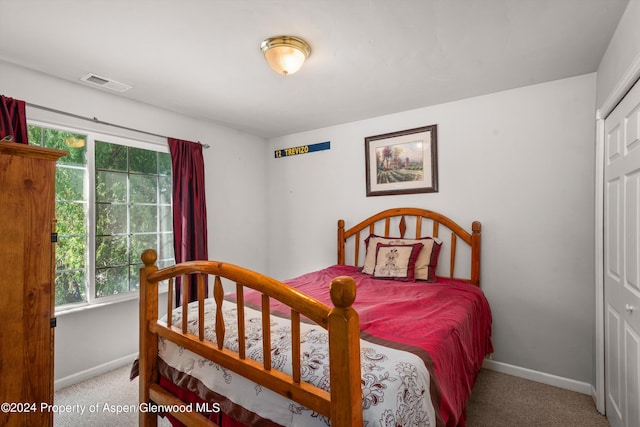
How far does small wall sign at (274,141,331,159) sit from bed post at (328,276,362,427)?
2931 millimetres

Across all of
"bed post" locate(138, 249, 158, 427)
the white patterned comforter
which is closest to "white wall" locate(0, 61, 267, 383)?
"bed post" locate(138, 249, 158, 427)

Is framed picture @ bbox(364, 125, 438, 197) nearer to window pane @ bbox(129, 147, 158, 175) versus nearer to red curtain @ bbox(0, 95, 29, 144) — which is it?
window pane @ bbox(129, 147, 158, 175)

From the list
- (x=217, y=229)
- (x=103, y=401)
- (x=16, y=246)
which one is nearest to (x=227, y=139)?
(x=217, y=229)

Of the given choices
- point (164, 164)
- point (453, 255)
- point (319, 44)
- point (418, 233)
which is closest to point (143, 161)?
point (164, 164)

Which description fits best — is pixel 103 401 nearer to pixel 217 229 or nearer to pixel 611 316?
pixel 217 229

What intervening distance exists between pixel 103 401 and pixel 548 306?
3.39m

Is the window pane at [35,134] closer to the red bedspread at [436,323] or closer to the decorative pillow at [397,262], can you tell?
the red bedspread at [436,323]

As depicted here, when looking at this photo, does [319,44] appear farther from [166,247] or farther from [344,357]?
[166,247]

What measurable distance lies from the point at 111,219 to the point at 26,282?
3.73 ft

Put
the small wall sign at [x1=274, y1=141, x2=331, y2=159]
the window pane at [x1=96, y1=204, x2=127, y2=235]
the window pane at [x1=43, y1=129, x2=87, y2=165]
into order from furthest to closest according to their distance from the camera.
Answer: the small wall sign at [x1=274, y1=141, x2=331, y2=159], the window pane at [x1=96, y1=204, x2=127, y2=235], the window pane at [x1=43, y1=129, x2=87, y2=165]

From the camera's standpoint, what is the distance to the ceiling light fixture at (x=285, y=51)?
187cm

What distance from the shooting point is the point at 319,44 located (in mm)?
1955

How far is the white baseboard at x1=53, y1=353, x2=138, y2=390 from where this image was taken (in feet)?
7.88

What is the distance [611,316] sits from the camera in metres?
1.95
